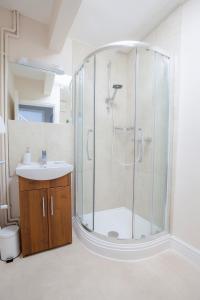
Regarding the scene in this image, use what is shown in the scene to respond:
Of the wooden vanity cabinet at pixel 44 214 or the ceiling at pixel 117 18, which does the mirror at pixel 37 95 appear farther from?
the wooden vanity cabinet at pixel 44 214

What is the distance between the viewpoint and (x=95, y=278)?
1.42 metres

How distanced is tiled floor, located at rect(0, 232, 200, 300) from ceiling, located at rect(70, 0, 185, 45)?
8.57ft

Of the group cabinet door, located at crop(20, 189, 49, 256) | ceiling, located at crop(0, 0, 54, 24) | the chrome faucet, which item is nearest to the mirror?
the chrome faucet

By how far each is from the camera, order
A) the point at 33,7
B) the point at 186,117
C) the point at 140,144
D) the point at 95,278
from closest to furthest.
Result: the point at 95,278
the point at 186,117
the point at 33,7
the point at 140,144

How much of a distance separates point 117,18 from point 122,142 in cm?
158

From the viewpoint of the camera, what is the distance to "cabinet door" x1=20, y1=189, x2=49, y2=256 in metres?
1.64

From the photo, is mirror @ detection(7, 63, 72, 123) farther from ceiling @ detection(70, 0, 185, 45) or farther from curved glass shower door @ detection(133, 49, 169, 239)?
curved glass shower door @ detection(133, 49, 169, 239)

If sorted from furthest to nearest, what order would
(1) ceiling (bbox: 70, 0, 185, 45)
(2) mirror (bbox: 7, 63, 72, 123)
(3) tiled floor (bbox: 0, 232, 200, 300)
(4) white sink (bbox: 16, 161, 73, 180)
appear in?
(2) mirror (bbox: 7, 63, 72, 123), (1) ceiling (bbox: 70, 0, 185, 45), (4) white sink (bbox: 16, 161, 73, 180), (3) tiled floor (bbox: 0, 232, 200, 300)

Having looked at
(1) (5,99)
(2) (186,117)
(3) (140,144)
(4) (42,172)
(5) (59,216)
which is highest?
(1) (5,99)

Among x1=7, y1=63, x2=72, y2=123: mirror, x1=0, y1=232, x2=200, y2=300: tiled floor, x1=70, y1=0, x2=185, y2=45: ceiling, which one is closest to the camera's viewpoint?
x1=0, y1=232, x2=200, y2=300: tiled floor

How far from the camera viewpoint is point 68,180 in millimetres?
1829

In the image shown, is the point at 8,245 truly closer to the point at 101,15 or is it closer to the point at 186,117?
the point at 186,117

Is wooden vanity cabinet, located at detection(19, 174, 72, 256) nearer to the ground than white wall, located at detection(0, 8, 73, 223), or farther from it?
Result: nearer to the ground

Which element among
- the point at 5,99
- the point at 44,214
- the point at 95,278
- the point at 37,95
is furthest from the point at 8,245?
the point at 37,95
